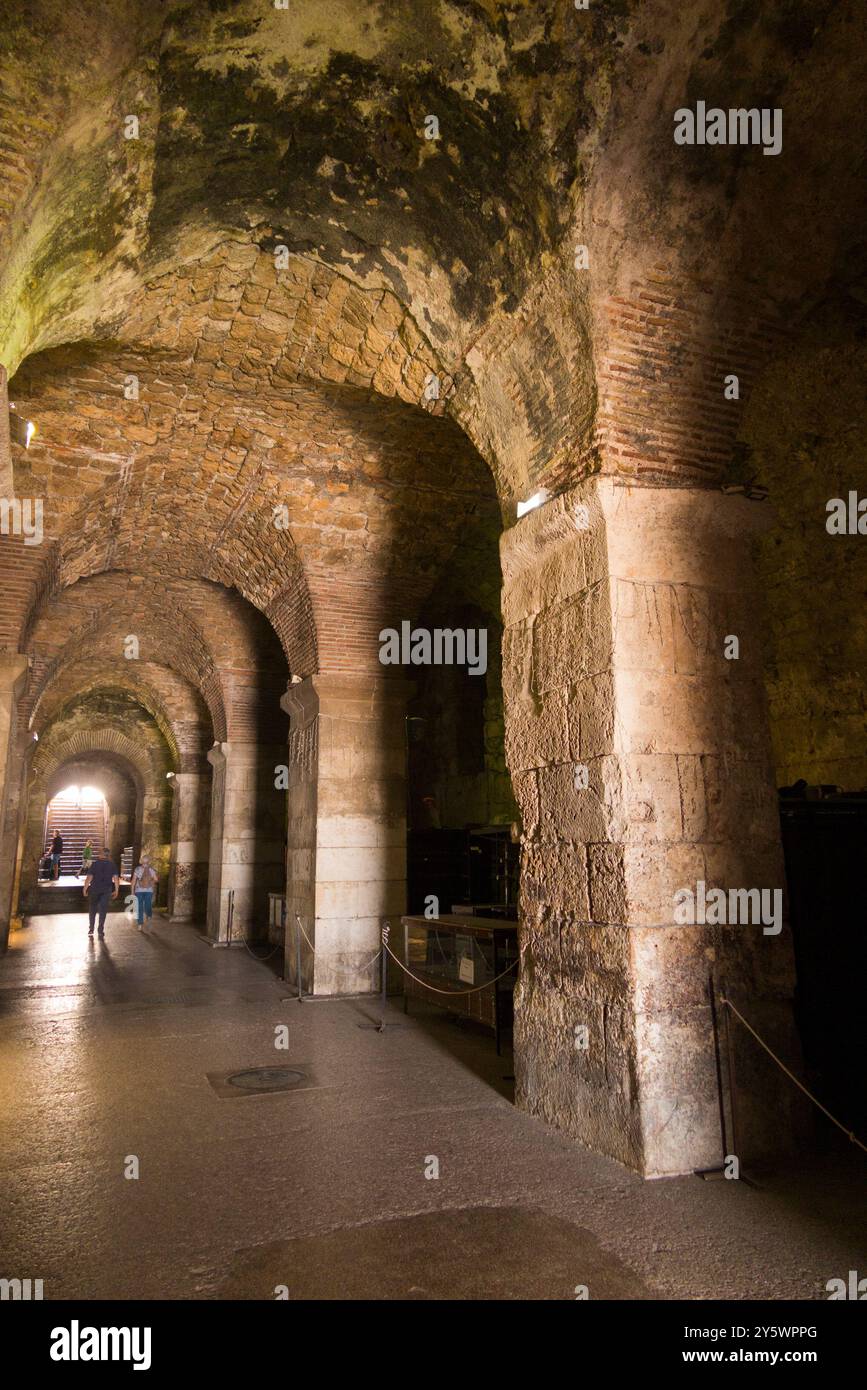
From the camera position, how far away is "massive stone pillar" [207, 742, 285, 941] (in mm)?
12625

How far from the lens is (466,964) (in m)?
6.07

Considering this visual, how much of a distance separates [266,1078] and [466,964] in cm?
167

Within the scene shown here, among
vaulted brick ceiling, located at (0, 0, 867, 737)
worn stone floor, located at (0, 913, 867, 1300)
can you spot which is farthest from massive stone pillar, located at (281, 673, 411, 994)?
vaulted brick ceiling, located at (0, 0, 867, 737)

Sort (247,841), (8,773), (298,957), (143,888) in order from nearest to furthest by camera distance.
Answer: (298,957) → (8,773) → (247,841) → (143,888)

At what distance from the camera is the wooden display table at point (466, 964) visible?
5.71 meters

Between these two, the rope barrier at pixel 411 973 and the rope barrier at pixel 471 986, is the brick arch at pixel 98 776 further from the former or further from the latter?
the rope barrier at pixel 471 986

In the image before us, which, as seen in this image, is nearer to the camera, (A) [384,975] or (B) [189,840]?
A: (A) [384,975]

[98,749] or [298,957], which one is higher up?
[98,749]

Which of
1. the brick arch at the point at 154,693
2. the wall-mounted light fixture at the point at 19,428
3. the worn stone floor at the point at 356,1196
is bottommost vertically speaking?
the worn stone floor at the point at 356,1196

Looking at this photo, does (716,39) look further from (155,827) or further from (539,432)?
(155,827)

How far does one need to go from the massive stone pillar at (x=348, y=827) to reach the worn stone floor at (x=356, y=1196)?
231cm

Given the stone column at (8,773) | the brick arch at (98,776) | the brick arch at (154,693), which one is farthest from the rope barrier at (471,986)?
the brick arch at (98,776)

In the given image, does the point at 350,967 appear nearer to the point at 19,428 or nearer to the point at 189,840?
the point at 19,428

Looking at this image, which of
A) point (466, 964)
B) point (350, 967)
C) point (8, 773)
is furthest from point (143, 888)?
point (466, 964)
